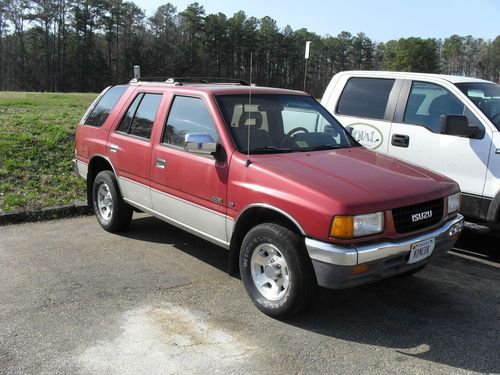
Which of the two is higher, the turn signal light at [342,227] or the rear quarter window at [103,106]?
the rear quarter window at [103,106]

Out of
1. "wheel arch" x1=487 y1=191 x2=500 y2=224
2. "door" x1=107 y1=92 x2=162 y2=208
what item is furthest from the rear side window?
"wheel arch" x1=487 y1=191 x2=500 y2=224

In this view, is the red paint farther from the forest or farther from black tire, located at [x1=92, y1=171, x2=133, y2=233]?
the forest

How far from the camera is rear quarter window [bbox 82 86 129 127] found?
593 centimetres

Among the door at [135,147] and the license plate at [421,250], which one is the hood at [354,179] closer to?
the license plate at [421,250]

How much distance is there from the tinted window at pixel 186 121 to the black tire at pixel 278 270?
41.1 inches

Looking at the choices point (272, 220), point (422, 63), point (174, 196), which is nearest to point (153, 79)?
point (174, 196)

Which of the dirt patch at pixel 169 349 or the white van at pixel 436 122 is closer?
the dirt patch at pixel 169 349

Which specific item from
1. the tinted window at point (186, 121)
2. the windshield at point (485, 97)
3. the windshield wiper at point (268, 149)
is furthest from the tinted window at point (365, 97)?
the tinted window at point (186, 121)

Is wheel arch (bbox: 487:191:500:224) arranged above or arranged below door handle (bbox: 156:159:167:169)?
below

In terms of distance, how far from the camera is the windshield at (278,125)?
432 centimetres

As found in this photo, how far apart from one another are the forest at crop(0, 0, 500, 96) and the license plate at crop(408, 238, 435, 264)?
258 ft

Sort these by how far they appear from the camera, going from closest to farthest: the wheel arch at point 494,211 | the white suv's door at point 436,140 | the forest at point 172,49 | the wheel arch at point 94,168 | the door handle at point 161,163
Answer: the door handle at point 161,163 < the wheel arch at point 494,211 < the white suv's door at point 436,140 < the wheel arch at point 94,168 < the forest at point 172,49

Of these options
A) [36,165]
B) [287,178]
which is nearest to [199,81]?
[287,178]

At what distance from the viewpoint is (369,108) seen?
6270mm
